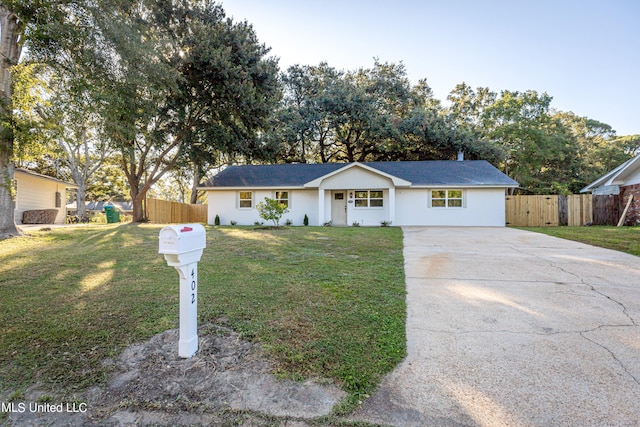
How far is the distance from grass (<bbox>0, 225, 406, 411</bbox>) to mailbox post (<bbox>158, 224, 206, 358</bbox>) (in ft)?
1.73

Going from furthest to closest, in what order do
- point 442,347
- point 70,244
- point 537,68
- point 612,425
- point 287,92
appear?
1. point 287,92
2. point 537,68
3. point 70,244
4. point 442,347
5. point 612,425

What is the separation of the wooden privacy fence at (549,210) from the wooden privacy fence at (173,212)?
19.3m

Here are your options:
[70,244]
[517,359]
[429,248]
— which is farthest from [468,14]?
[70,244]

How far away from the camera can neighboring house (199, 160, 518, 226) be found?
50.4 feet

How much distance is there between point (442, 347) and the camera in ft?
8.73

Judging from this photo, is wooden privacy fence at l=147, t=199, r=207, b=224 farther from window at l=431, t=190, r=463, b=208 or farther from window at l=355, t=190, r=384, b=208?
window at l=431, t=190, r=463, b=208

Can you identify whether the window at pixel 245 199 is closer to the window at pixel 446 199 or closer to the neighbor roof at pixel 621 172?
the window at pixel 446 199

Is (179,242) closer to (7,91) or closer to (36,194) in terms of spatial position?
(7,91)

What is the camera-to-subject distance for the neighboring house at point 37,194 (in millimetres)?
15589

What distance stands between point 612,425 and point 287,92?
26757 millimetres

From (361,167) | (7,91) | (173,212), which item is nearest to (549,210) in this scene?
(361,167)

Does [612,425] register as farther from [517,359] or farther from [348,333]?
[348,333]

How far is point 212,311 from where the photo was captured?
3.19m
